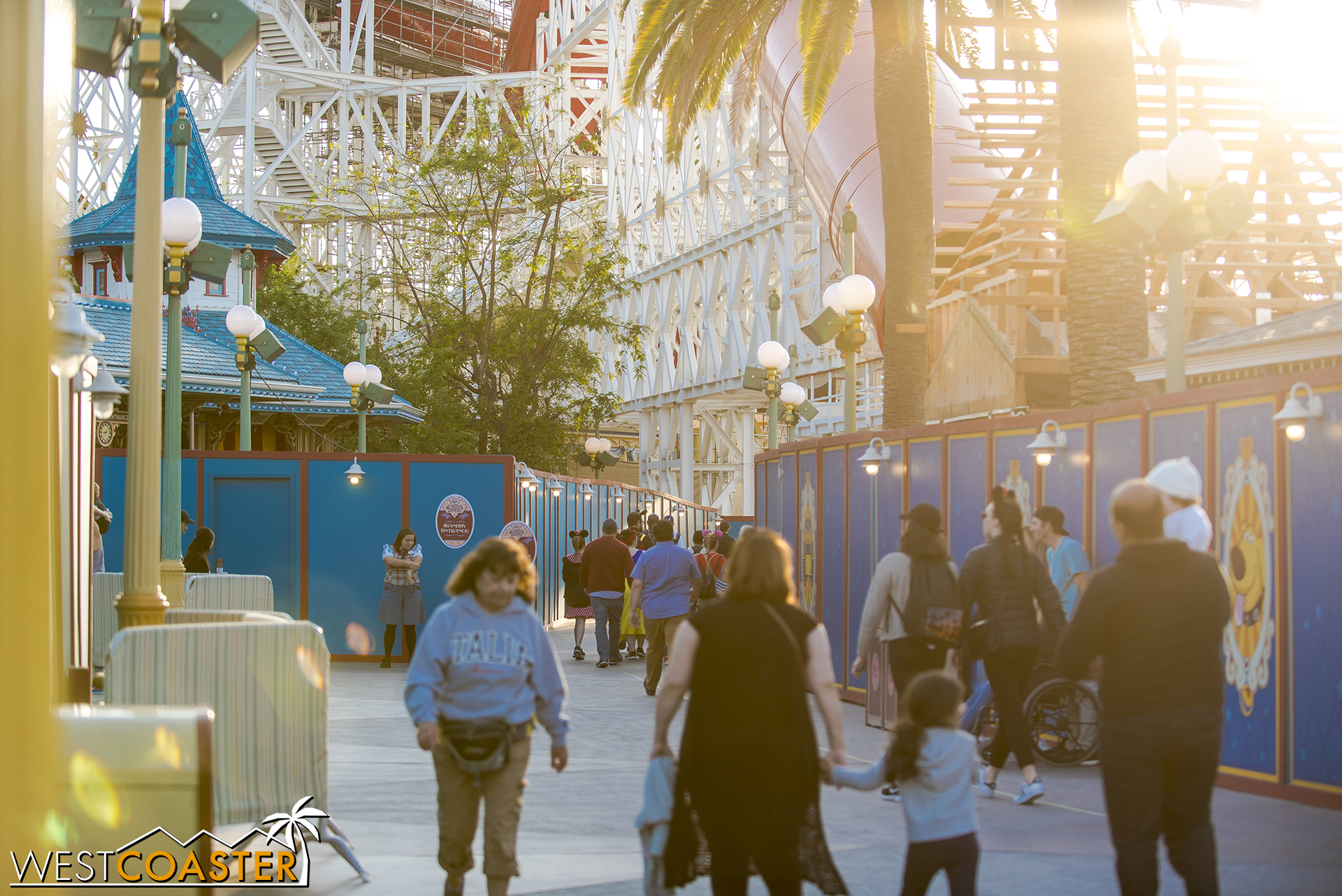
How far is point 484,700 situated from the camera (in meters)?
5.39

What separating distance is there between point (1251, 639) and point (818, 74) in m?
11.3

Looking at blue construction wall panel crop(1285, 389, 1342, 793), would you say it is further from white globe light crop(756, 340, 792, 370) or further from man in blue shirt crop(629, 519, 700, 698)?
white globe light crop(756, 340, 792, 370)

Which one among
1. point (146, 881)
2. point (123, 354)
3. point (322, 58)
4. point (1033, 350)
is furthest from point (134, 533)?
point (322, 58)

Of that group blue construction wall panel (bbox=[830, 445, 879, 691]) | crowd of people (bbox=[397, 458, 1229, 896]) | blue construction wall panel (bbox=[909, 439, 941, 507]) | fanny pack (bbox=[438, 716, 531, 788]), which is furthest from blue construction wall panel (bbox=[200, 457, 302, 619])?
fanny pack (bbox=[438, 716, 531, 788])

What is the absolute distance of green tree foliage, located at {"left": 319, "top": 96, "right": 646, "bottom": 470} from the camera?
28.5m

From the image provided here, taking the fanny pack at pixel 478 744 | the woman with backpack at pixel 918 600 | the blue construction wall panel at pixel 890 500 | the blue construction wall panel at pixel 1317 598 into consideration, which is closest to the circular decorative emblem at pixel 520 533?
the blue construction wall panel at pixel 890 500

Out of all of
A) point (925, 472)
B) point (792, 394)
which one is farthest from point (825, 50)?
point (792, 394)

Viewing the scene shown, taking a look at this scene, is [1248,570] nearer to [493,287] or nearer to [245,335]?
[245,335]

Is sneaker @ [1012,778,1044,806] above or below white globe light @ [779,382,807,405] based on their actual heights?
below

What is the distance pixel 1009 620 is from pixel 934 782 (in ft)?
11.5

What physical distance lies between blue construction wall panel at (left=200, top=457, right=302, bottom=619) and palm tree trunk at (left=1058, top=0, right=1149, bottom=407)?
10594 millimetres

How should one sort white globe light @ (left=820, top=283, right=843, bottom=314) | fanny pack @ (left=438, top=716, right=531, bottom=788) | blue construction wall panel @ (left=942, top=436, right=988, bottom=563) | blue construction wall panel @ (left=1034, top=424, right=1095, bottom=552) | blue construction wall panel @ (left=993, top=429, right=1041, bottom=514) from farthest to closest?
white globe light @ (left=820, top=283, right=843, bottom=314) < blue construction wall panel @ (left=942, top=436, right=988, bottom=563) < blue construction wall panel @ (left=993, top=429, right=1041, bottom=514) < blue construction wall panel @ (left=1034, top=424, right=1095, bottom=552) < fanny pack @ (left=438, top=716, right=531, bottom=788)

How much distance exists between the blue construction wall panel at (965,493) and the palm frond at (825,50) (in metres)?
7.13

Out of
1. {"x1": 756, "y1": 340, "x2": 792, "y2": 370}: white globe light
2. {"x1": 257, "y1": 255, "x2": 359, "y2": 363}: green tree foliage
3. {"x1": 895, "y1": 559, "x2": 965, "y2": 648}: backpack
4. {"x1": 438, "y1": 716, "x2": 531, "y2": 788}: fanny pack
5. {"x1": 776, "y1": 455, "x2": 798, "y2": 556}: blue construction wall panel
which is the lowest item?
{"x1": 438, "y1": 716, "x2": 531, "y2": 788}: fanny pack
